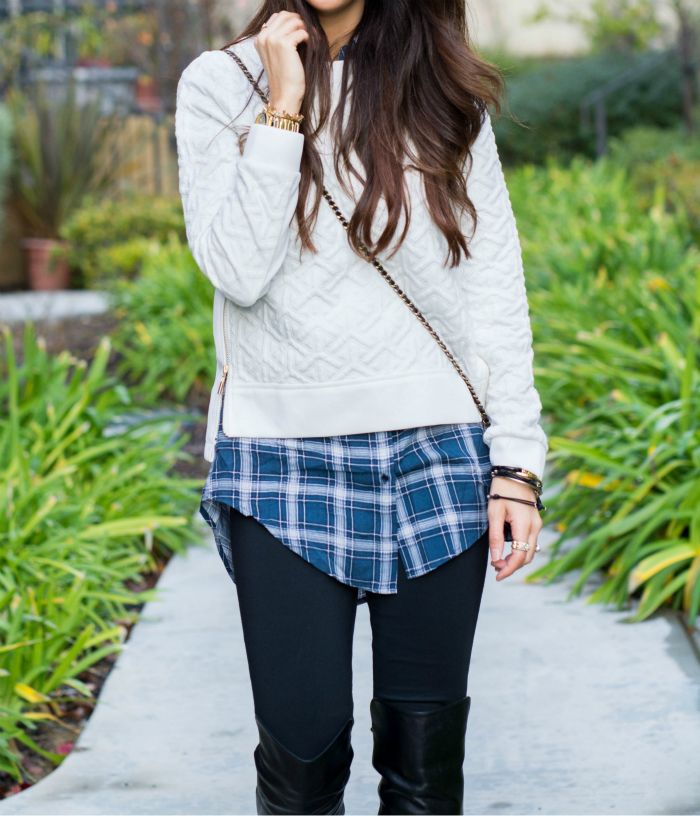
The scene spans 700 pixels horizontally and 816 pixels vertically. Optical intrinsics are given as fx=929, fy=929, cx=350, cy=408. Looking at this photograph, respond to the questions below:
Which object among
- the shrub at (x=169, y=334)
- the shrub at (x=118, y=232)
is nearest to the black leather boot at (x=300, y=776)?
the shrub at (x=169, y=334)

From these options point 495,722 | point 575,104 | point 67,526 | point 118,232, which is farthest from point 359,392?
point 575,104

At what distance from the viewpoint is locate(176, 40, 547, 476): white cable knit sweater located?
133 centimetres

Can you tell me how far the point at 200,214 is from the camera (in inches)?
52.5

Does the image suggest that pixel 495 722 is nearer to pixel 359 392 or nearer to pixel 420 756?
pixel 420 756

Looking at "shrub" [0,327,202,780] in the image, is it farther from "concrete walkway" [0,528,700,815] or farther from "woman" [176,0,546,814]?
"woman" [176,0,546,814]

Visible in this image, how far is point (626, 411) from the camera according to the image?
335 cm

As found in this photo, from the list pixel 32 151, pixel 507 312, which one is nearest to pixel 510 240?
pixel 507 312

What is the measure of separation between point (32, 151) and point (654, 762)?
9.22 m

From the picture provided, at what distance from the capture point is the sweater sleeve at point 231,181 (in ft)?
4.14

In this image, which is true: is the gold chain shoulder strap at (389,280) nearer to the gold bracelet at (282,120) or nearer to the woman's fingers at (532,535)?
the gold bracelet at (282,120)

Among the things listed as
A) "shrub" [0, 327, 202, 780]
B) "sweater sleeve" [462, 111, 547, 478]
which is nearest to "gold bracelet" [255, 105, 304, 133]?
"sweater sleeve" [462, 111, 547, 478]

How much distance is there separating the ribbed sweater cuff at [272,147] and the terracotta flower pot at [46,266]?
8.76m

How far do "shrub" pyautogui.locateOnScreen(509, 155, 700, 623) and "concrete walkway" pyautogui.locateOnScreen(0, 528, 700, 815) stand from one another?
0.20 metres

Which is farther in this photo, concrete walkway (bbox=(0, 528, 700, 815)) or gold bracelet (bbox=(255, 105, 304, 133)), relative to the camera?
concrete walkway (bbox=(0, 528, 700, 815))
